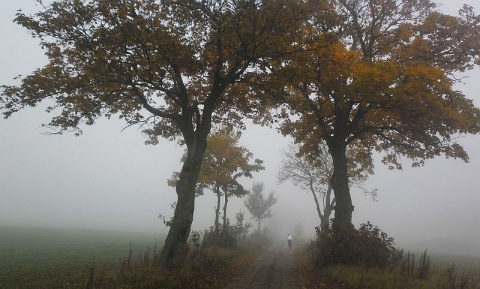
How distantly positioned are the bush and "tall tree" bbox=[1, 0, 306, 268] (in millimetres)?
6943

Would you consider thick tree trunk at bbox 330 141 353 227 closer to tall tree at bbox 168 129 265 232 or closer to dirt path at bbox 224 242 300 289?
dirt path at bbox 224 242 300 289

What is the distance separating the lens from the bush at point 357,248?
13.5 metres

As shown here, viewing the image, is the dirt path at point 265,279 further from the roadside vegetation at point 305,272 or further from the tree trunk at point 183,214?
the tree trunk at point 183,214

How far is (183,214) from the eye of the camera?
1184 centimetres

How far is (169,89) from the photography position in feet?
44.0

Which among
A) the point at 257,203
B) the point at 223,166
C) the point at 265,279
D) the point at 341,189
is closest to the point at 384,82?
the point at 341,189

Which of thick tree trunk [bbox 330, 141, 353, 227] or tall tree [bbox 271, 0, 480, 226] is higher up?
tall tree [bbox 271, 0, 480, 226]

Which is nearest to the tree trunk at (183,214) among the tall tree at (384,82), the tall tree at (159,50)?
the tall tree at (159,50)

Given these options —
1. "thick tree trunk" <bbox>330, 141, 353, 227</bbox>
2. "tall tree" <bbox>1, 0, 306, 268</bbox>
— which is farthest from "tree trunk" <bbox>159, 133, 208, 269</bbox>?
"thick tree trunk" <bbox>330, 141, 353, 227</bbox>

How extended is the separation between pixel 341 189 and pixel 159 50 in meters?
12.1

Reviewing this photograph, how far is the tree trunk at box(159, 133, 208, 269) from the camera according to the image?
11211mm

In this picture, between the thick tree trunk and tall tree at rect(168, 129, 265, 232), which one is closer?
the thick tree trunk

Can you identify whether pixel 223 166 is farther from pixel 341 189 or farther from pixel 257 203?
pixel 257 203

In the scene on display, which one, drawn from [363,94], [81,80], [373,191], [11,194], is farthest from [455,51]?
[11,194]
